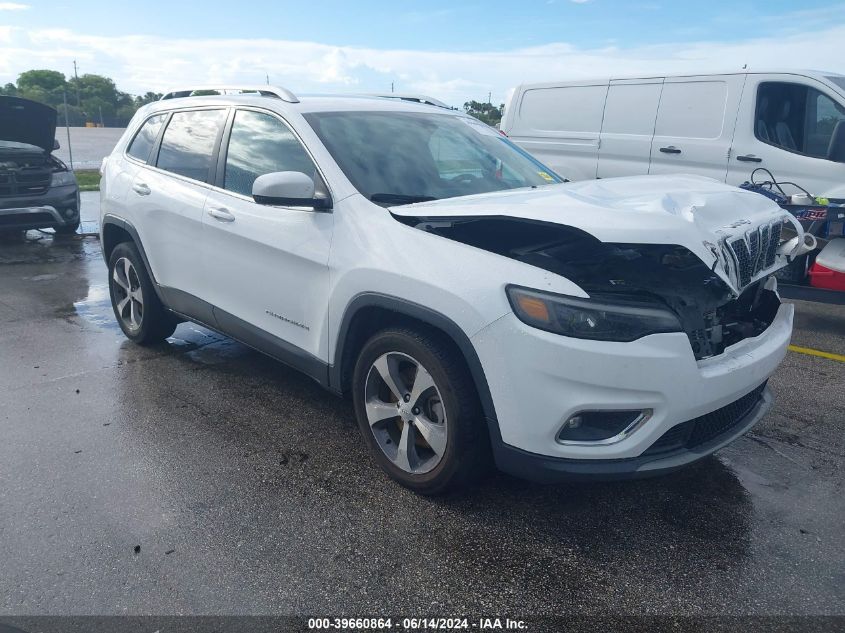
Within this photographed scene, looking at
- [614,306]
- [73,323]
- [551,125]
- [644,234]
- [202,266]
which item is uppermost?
[551,125]

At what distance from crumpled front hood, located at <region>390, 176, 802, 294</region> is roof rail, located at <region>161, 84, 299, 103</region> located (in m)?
1.30

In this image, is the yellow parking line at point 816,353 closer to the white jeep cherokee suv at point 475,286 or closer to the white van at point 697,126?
the white van at point 697,126

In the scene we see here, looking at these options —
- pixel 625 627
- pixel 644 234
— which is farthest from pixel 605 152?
pixel 625 627

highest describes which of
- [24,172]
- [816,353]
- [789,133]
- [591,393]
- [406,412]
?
[789,133]

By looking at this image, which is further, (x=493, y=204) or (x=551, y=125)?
(x=551, y=125)

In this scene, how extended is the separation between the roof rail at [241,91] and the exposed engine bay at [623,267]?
1390mm

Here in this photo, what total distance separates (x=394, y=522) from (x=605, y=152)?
6.41 meters

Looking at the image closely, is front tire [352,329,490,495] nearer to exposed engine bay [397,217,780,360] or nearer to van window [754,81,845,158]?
exposed engine bay [397,217,780,360]

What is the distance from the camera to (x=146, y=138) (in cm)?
510

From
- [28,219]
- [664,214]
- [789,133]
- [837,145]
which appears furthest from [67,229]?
[664,214]

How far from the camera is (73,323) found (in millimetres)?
6039

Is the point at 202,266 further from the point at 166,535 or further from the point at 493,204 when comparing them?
the point at 493,204

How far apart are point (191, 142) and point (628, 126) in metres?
5.33

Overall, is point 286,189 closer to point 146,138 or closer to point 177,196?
point 177,196
